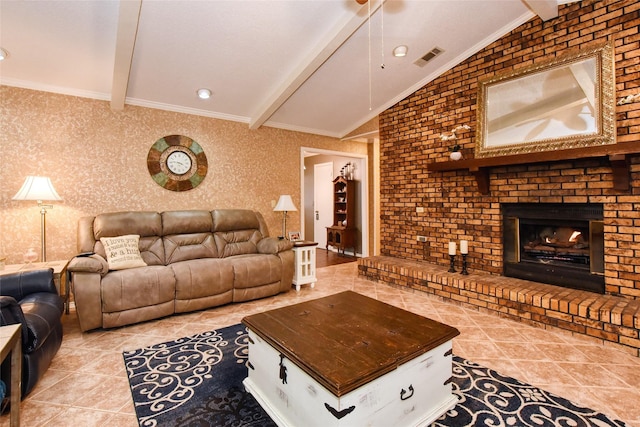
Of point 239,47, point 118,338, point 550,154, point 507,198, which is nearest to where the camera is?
point 118,338

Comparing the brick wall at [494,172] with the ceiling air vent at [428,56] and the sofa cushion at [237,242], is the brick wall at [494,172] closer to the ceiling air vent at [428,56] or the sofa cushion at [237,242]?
the ceiling air vent at [428,56]

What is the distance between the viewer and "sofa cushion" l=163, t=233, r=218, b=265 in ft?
12.1

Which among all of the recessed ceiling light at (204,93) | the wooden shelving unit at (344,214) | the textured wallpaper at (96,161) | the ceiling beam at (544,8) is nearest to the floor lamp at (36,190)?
the textured wallpaper at (96,161)

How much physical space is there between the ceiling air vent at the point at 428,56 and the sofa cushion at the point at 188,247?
3.49 metres

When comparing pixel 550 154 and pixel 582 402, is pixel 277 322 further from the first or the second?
pixel 550 154

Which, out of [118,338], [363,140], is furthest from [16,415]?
[363,140]

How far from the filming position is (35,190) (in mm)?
2938

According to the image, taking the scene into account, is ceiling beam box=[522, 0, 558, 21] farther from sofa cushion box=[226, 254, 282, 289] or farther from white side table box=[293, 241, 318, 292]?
sofa cushion box=[226, 254, 282, 289]

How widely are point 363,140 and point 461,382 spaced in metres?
5.04

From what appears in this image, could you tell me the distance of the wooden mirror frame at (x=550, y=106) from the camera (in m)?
2.74

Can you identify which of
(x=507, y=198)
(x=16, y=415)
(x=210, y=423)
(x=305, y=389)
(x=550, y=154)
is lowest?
(x=210, y=423)

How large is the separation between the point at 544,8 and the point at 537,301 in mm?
2799

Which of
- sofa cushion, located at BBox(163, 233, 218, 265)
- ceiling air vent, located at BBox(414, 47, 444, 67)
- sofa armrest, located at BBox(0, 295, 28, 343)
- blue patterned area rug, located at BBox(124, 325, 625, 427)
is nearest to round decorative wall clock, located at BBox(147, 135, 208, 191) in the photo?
sofa cushion, located at BBox(163, 233, 218, 265)

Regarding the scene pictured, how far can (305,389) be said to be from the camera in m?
1.42
